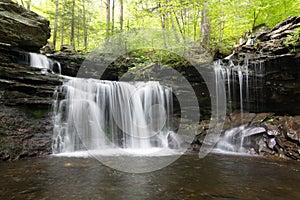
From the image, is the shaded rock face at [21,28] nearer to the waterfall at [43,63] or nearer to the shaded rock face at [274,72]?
the waterfall at [43,63]

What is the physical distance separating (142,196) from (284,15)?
10508 mm

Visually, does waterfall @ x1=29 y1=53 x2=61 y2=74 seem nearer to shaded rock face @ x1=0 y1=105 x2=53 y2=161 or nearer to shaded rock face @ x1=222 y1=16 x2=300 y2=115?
shaded rock face @ x1=0 y1=105 x2=53 y2=161

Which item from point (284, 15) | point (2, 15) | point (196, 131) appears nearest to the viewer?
point (2, 15)

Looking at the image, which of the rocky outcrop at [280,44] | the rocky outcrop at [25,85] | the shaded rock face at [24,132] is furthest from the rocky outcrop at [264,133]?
the rocky outcrop at [25,85]

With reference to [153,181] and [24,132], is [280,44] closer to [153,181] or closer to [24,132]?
[153,181]

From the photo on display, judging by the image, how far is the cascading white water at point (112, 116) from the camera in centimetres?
646

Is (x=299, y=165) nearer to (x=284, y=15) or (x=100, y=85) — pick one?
(x=100, y=85)

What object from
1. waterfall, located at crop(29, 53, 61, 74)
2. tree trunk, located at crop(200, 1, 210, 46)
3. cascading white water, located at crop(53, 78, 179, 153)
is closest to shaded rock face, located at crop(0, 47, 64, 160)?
cascading white water, located at crop(53, 78, 179, 153)

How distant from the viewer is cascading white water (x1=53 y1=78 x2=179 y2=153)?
6465 mm

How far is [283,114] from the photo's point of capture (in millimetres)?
7066

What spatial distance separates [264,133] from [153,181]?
179 inches

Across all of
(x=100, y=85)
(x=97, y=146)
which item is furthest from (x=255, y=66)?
(x=97, y=146)

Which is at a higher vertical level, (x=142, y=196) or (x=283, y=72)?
(x=283, y=72)

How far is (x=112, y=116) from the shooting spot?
736 centimetres
